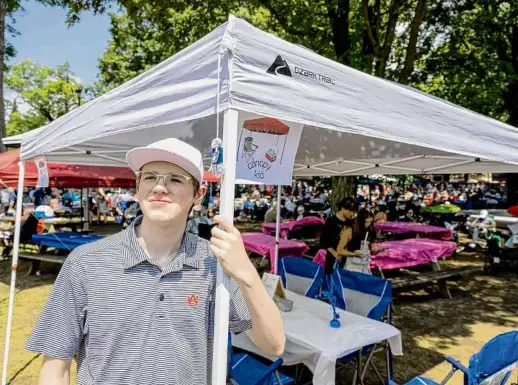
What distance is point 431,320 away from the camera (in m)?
6.41

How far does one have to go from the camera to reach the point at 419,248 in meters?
8.27

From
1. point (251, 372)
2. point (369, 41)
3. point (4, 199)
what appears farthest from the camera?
point (4, 199)

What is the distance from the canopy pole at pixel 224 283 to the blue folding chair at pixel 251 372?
1.32 m

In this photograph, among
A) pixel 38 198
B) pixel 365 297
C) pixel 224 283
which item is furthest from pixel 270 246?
pixel 38 198

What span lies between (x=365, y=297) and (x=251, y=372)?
5.61 ft

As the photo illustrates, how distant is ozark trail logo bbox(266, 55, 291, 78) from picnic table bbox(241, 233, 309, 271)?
638 centimetres

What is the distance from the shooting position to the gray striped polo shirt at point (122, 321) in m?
1.42

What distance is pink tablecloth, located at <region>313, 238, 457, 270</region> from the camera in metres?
7.40

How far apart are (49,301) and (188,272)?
479 millimetres

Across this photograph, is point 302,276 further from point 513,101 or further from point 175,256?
point 513,101

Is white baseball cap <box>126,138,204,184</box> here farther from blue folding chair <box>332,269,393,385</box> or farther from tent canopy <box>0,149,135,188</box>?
tent canopy <box>0,149,135,188</box>

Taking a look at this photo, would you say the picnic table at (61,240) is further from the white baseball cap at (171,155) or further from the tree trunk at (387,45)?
the white baseball cap at (171,155)

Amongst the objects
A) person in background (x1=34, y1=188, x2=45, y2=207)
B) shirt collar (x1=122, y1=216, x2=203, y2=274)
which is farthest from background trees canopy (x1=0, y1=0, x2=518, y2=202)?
person in background (x1=34, y1=188, x2=45, y2=207)

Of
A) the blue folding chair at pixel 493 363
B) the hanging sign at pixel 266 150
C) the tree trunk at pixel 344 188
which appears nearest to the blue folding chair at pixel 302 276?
the blue folding chair at pixel 493 363
